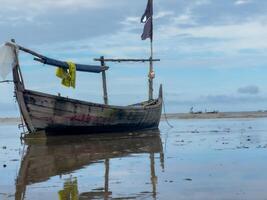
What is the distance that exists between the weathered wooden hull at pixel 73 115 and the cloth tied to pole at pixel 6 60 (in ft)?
4.03

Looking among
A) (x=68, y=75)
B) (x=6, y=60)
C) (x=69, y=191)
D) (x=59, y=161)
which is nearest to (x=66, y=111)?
(x=68, y=75)

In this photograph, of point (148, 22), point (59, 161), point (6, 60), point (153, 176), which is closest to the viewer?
point (153, 176)

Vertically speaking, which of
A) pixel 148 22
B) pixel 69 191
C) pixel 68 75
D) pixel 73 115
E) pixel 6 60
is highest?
pixel 148 22

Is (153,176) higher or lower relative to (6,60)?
lower

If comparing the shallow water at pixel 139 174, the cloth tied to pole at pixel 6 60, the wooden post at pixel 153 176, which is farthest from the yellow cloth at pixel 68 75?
the wooden post at pixel 153 176

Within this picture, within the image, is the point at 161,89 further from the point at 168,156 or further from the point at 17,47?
the point at 168,156

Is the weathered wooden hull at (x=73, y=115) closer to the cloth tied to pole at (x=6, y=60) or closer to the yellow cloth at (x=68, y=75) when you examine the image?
the yellow cloth at (x=68, y=75)

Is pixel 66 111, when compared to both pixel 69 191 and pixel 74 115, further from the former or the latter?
pixel 69 191

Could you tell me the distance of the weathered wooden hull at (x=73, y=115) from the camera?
22172 millimetres

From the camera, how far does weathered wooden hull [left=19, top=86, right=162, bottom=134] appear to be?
22172mm

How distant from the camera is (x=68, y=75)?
23.6m

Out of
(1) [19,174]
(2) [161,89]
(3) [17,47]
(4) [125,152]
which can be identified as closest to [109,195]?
(1) [19,174]

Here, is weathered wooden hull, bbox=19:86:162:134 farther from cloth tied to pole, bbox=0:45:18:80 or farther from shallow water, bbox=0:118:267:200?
shallow water, bbox=0:118:267:200

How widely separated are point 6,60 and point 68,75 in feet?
11.2
